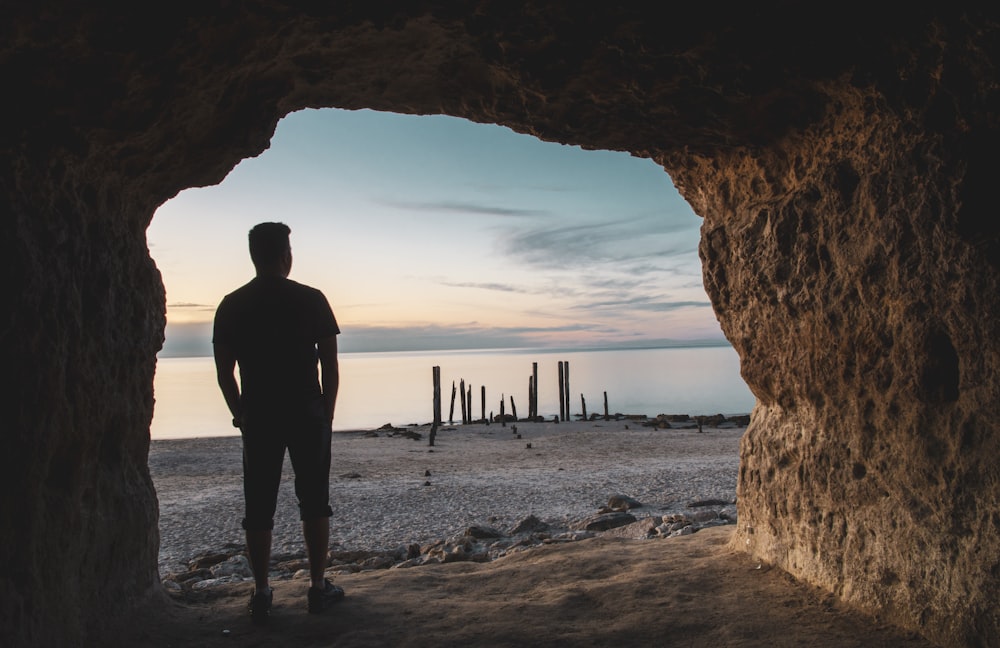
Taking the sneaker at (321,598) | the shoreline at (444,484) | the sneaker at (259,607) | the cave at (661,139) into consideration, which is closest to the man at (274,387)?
the sneaker at (259,607)

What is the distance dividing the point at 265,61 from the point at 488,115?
152cm

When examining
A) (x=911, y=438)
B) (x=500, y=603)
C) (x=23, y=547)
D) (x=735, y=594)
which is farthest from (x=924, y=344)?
(x=23, y=547)

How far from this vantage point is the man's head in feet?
12.2

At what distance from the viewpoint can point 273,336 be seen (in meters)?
3.56

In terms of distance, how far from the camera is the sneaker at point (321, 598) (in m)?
3.77

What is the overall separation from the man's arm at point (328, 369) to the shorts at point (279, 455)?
7cm

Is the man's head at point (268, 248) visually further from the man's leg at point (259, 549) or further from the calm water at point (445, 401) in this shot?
the calm water at point (445, 401)

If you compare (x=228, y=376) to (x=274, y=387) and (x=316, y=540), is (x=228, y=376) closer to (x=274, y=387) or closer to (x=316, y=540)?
(x=274, y=387)

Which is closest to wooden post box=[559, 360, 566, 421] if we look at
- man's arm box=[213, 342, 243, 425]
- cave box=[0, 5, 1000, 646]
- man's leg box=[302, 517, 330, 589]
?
cave box=[0, 5, 1000, 646]

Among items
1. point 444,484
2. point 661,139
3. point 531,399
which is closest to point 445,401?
point 531,399

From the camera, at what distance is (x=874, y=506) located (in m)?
3.56

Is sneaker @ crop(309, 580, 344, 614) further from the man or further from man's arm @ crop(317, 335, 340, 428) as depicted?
man's arm @ crop(317, 335, 340, 428)

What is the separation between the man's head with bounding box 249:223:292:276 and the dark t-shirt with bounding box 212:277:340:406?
12 cm

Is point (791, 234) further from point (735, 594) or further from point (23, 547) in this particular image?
point (23, 547)
